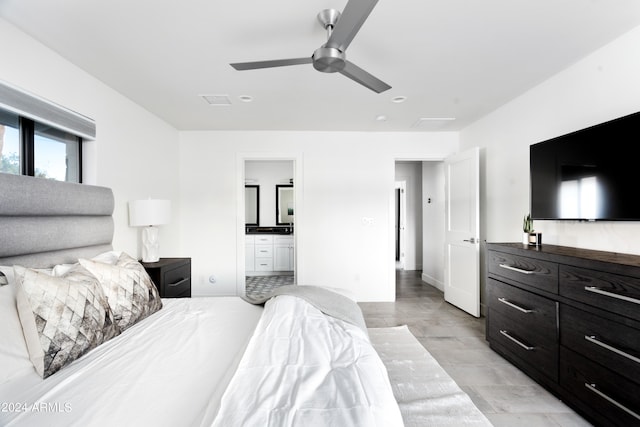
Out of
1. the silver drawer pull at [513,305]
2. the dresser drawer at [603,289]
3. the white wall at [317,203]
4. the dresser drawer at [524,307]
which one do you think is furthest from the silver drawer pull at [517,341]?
the white wall at [317,203]

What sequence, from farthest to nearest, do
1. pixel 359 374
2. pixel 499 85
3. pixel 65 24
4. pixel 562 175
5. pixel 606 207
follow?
1. pixel 499 85
2. pixel 562 175
3. pixel 606 207
4. pixel 65 24
5. pixel 359 374

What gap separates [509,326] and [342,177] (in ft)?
8.73

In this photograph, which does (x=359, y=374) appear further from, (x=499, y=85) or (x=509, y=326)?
(x=499, y=85)

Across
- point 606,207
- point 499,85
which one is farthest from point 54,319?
point 499,85

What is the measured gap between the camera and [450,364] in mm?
2352

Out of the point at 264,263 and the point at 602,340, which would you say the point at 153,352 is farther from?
the point at 264,263

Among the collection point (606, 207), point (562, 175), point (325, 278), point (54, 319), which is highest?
point (562, 175)

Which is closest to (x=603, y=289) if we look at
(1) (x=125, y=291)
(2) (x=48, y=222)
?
(1) (x=125, y=291)

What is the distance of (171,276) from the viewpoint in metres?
2.67

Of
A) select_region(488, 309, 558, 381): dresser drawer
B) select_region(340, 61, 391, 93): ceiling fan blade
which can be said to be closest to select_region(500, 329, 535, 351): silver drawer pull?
select_region(488, 309, 558, 381): dresser drawer

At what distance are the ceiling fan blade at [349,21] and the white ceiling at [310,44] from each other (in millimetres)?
283

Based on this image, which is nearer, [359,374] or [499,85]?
[359,374]

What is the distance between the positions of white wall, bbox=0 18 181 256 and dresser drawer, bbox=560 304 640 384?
3.71 m

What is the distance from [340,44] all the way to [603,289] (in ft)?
6.62
